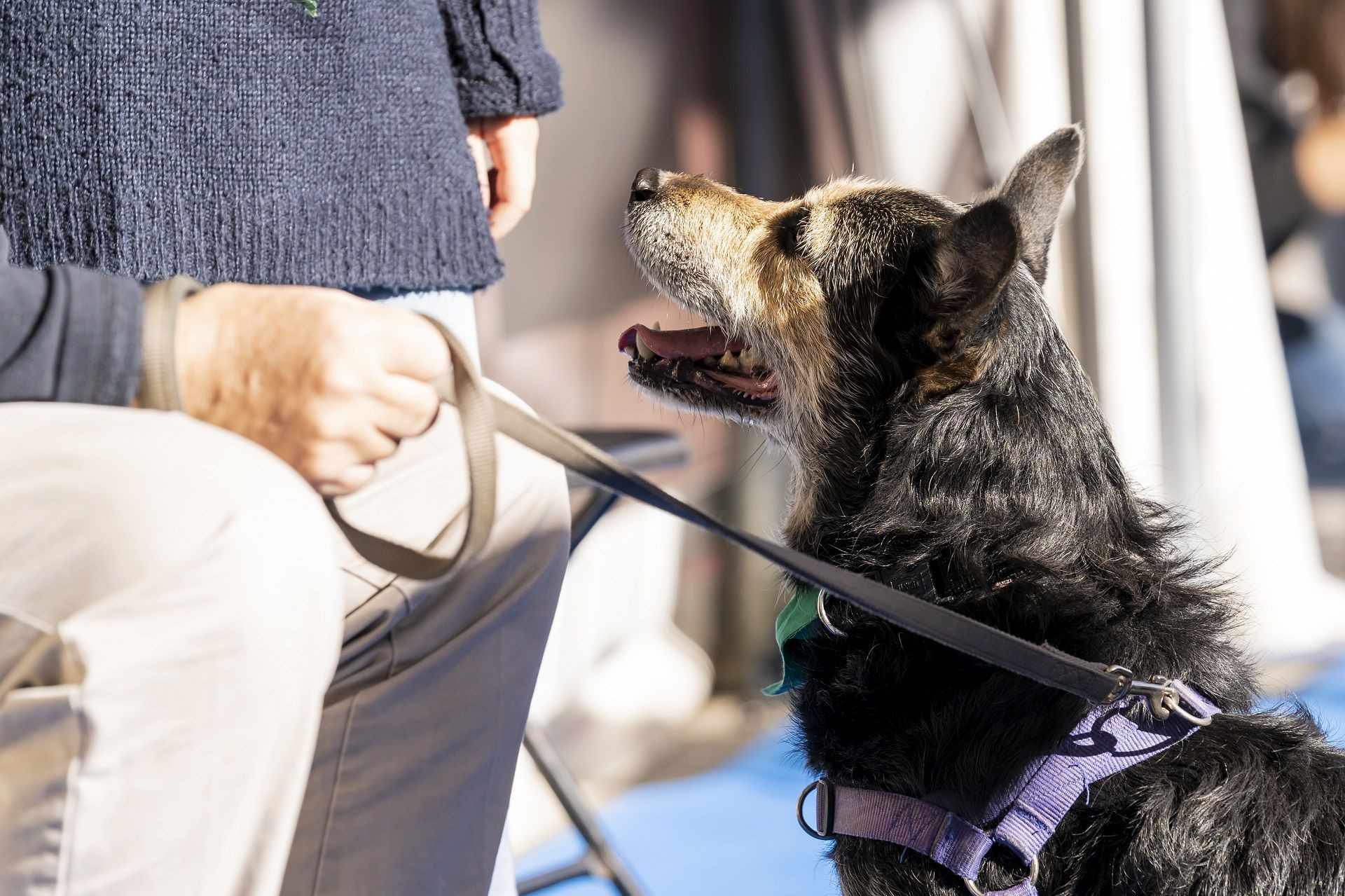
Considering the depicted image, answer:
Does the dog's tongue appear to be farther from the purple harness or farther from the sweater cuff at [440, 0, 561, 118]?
the purple harness

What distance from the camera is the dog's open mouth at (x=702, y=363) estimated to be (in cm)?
163

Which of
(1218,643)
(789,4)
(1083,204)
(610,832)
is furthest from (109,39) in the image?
(1083,204)

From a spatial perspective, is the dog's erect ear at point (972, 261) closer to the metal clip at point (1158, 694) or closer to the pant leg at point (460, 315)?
the metal clip at point (1158, 694)

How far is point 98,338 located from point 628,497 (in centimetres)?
42

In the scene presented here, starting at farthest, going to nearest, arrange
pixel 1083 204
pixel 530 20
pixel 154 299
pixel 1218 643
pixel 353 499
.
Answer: pixel 1083 204 → pixel 530 20 → pixel 1218 643 → pixel 353 499 → pixel 154 299

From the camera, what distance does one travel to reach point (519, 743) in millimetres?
1104

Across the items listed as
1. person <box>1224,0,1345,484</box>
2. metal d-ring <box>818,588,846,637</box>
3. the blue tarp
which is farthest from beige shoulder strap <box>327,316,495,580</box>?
person <box>1224,0,1345,484</box>

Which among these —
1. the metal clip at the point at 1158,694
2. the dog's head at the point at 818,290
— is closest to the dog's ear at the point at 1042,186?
the dog's head at the point at 818,290

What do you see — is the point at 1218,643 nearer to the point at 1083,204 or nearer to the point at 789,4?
the point at 1083,204

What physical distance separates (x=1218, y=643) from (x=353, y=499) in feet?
3.15

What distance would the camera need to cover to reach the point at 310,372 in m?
Answer: 0.77

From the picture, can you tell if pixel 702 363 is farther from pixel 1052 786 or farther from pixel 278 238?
pixel 1052 786

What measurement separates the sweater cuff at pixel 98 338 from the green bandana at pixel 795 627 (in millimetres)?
798

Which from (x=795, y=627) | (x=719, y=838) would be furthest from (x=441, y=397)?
(x=719, y=838)
